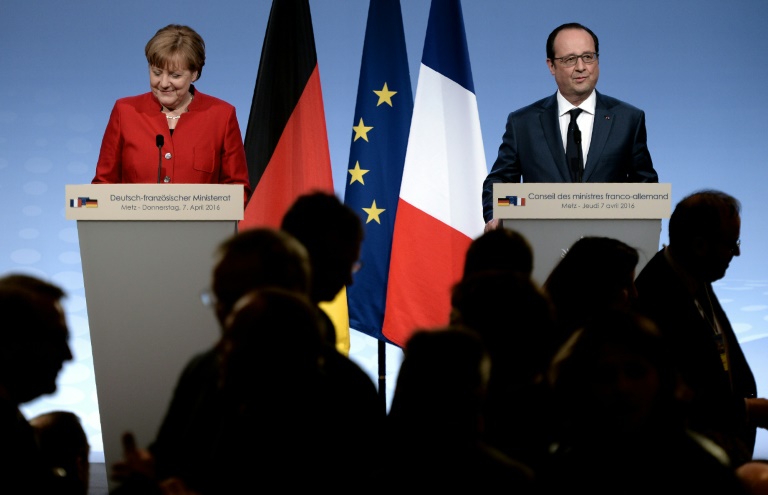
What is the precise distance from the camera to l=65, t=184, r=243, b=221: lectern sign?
3.62 meters

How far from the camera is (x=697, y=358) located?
2.99 meters

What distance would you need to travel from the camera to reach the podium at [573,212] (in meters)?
3.68

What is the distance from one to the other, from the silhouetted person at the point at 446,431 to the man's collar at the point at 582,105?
2.49 m

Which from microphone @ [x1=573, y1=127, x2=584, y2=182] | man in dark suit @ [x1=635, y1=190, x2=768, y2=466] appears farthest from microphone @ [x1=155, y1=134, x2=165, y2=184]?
man in dark suit @ [x1=635, y1=190, x2=768, y2=466]

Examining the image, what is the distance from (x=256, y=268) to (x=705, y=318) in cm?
155

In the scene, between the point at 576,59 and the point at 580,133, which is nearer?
the point at 580,133

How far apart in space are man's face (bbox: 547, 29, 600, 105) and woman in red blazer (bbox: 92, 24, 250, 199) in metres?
1.37

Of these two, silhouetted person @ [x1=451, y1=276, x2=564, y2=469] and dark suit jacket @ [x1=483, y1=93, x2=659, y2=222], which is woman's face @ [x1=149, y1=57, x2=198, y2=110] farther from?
silhouetted person @ [x1=451, y1=276, x2=564, y2=469]

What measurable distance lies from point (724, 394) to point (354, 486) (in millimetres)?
1360

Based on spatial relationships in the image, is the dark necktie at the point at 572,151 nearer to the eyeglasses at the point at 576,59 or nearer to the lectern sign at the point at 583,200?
the eyeglasses at the point at 576,59

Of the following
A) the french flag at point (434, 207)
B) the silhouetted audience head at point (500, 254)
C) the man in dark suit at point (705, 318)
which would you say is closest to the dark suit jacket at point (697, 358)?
the man in dark suit at point (705, 318)

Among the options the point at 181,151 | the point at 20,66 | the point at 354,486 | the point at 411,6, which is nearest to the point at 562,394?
the point at 354,486

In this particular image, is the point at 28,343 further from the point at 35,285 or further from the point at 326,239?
the point at 326,239

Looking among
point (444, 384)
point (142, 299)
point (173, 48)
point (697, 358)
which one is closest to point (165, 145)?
point (173, 48)
